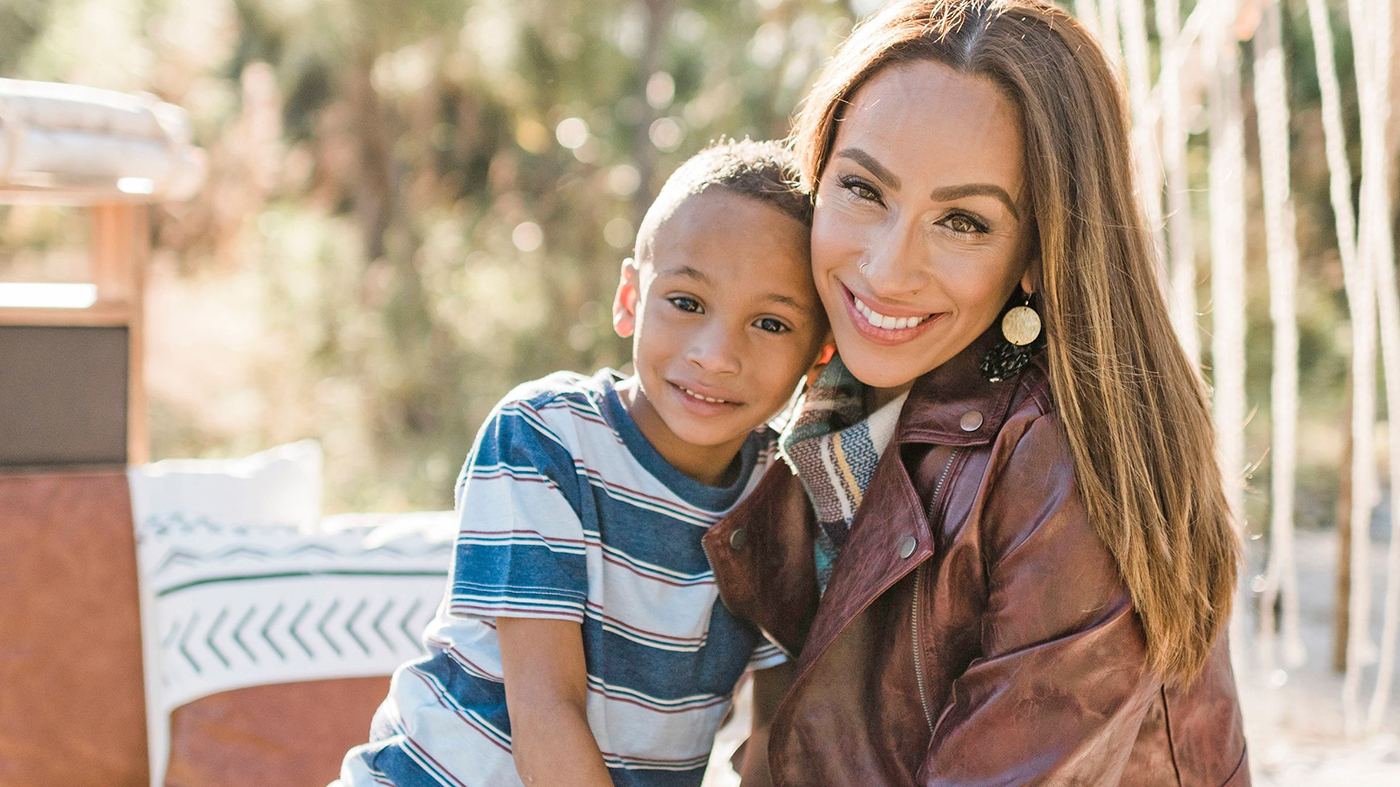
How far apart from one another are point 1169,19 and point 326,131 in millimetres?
7752

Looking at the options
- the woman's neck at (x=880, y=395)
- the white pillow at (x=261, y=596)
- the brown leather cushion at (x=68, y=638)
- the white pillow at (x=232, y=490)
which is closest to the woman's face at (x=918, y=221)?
the woman's neck at (x=880, y=395)

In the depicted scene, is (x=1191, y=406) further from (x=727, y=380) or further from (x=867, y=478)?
(x=727, y=380)

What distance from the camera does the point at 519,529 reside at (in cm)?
129

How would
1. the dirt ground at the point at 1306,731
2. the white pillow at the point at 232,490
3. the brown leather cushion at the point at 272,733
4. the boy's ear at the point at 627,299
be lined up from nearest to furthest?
the boy's ear at the point at 627,299, the brown leather cushion at the point at 272,733, the white pillow at the point at 232,490, the dirt ground at the point at 1306,731

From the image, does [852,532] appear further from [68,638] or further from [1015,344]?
[68,638]

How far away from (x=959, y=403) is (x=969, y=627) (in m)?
0.25

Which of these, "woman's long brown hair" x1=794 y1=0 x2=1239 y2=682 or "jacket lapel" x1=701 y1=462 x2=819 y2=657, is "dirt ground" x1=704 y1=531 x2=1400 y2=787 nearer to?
"jacket lapel" x1=701 y1=462 x2=819 y2=657

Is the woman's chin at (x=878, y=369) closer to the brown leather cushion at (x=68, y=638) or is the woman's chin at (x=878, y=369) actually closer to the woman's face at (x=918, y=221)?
the woman's face at (x=918, y=221)

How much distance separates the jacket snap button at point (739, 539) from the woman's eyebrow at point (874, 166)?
17.2 inches

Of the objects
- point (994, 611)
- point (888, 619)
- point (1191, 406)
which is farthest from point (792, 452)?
point (1191, 406)

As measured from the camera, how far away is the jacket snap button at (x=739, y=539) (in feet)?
4.58

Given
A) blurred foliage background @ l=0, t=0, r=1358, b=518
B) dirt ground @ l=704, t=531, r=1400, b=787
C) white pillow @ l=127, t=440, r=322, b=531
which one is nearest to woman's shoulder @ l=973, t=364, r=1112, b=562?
dirt ground @ l=704, t=531, r=1400, b=787

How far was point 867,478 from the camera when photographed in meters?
1.44

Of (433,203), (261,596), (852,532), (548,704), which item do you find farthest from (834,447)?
(433,203)
